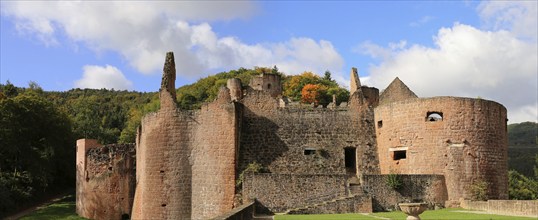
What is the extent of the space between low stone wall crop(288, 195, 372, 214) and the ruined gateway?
0.05 metres

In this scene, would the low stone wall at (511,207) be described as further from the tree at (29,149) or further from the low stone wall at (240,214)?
the tree at (29,149)

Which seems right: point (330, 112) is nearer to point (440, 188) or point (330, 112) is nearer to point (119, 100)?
point (440, 188)

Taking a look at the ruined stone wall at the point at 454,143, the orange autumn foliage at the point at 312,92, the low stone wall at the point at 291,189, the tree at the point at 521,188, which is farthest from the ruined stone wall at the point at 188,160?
the orange autumn foliage at the point at 312,92

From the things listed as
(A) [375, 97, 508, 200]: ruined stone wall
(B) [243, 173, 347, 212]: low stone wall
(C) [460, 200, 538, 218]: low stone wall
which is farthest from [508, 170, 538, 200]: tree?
(B) [243, 173, 347, 212]: low stone wall

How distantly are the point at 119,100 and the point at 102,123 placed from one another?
27.9 meters

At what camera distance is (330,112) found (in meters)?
34.7

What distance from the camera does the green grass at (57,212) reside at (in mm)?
43844

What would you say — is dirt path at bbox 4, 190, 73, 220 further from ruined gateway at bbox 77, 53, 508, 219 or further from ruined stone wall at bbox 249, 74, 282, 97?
ruined stone wall at bbox 249, 74, 282, 97

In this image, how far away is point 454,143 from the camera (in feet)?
102

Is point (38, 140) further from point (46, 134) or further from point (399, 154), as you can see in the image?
point (399, 154)

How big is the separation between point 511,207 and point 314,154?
11921 mm

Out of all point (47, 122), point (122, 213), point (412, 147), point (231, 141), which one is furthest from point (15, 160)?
point (412, 147)

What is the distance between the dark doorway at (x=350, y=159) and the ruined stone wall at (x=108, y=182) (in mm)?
14729

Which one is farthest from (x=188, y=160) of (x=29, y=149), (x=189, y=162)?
(x=29, y=149)
